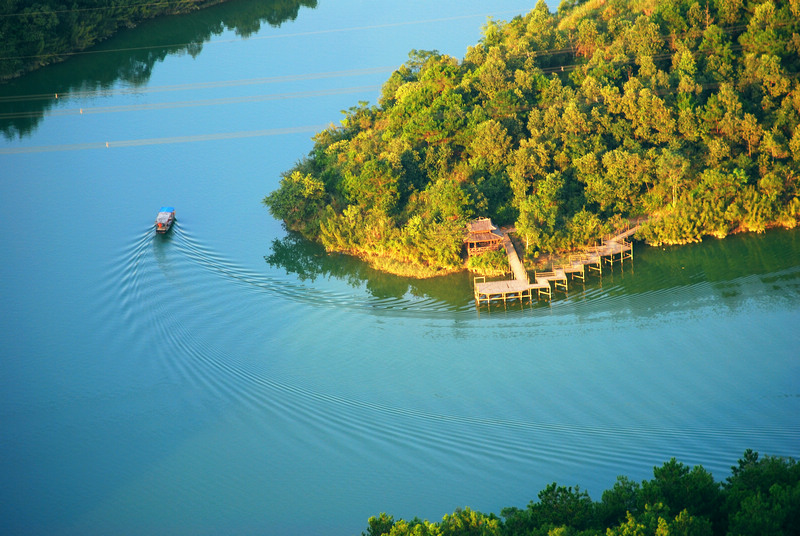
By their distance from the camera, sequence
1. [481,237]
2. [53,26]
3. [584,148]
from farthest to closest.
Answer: [53,26], [584,148], [481,237]

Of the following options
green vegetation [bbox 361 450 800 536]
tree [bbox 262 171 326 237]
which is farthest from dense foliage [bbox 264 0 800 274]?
green vegetation [bbox 361 450 800 536]

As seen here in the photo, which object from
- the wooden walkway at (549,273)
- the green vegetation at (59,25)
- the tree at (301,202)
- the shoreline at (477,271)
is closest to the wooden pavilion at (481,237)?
the wooden walkway at (549,273)

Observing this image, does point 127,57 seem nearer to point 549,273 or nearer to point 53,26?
point 53,26

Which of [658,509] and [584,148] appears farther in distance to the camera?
[584,148]

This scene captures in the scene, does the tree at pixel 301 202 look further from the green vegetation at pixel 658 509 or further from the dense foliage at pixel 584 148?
the green vegetation at pixel 658 509

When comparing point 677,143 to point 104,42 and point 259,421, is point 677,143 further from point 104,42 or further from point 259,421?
point 104,42

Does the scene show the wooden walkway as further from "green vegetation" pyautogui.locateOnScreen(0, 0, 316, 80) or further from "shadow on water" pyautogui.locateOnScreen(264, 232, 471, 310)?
"green vegetation" pyautogui.locateOnScreen(0, 0, 316, 80)

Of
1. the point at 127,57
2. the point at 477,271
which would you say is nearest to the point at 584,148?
the point at 477,271
